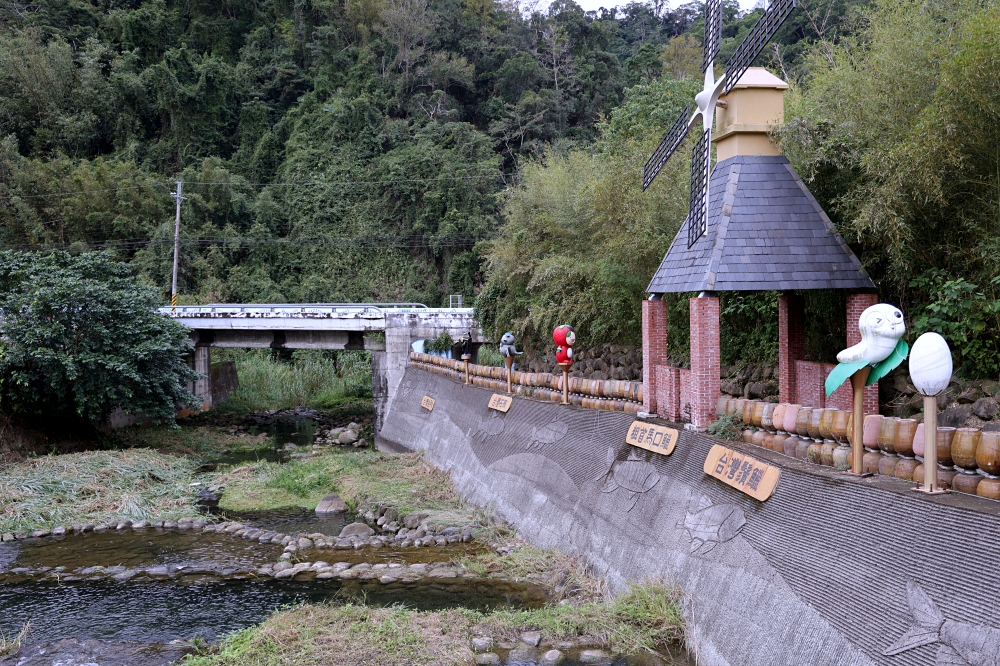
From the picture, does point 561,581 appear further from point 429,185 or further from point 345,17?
point 345,17

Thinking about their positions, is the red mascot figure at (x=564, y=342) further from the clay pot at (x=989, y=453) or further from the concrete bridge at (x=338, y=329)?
the concrete bridge at (x=338, y=329)

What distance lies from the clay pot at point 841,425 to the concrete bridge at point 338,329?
1739 cm

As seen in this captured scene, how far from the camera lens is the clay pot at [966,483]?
19.8 ft

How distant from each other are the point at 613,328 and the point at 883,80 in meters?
9.28

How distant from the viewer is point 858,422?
7.09 m

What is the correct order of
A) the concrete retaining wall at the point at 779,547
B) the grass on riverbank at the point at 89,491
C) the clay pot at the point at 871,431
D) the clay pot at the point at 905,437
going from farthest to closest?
the grass on riverbank at the point at 89,491 < the clay pot at the point at 871,431 < the clay pot at the point at 905,437 < the concrete retaining wall at the point at 779,547

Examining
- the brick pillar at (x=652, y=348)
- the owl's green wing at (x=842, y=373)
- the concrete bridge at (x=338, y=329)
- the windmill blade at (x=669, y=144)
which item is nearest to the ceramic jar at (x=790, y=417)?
the owl's green wing at (x=842, y=373)

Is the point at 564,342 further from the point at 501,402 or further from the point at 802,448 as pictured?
the point at 802,448

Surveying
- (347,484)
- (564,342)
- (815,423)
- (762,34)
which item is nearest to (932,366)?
(815,423)

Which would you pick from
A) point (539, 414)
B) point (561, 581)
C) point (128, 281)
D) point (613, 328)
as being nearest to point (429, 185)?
point (128, 281)

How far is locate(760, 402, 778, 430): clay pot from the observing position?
8.71 meters

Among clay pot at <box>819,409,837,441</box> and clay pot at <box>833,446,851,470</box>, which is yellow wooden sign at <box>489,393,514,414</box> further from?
clay pot at <box>833,446,851,470</box>

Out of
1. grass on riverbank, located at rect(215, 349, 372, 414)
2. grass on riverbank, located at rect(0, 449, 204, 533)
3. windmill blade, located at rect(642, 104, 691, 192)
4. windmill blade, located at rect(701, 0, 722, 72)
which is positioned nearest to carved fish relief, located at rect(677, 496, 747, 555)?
windmill blade, located at rect(642, 104, 691, 192)

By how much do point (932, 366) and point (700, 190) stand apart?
5174mm
